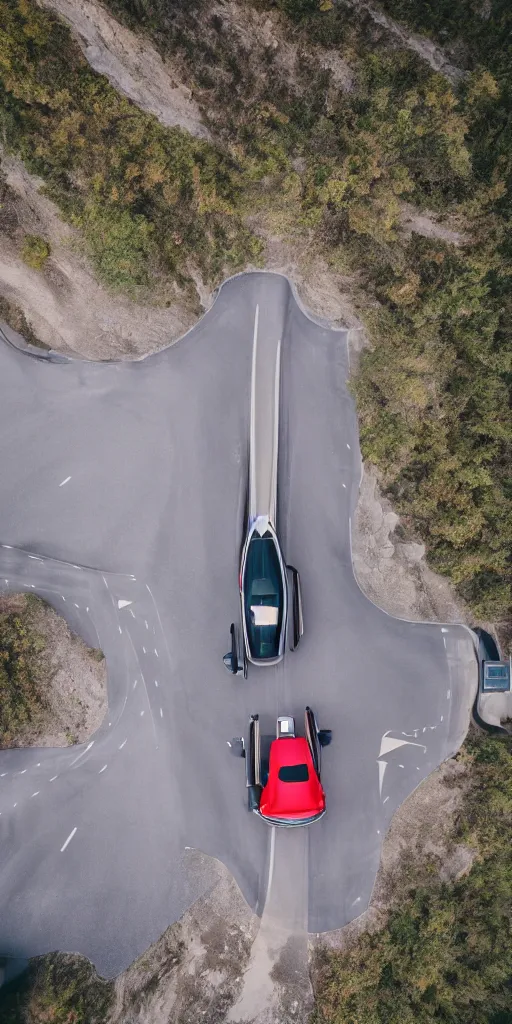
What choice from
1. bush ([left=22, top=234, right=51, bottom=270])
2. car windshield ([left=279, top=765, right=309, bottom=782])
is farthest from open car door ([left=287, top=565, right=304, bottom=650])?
bush ([left=22, top=234, right=51, bottom=270])

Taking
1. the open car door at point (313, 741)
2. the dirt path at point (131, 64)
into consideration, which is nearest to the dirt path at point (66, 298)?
the dirt path at point (131, 64)

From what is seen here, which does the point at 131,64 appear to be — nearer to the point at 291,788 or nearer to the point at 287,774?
the point at 287,774

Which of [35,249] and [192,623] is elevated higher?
[35,249]

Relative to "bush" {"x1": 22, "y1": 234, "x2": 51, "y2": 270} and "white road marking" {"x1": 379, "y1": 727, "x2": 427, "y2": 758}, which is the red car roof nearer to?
"white road marking" {"x1": 379, "y1": 727, "x2": 427, "y2": 758}

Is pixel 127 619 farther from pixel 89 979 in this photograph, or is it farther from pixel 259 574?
pixel 89 979

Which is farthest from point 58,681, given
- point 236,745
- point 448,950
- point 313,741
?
point 448,950
